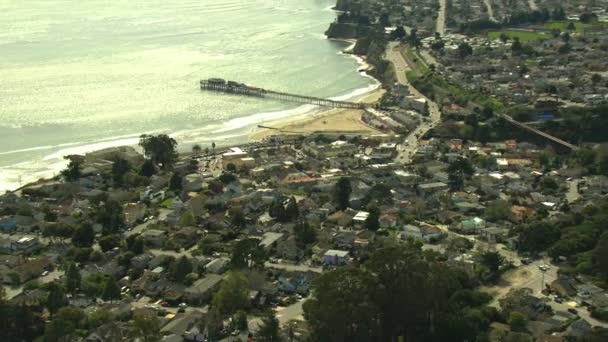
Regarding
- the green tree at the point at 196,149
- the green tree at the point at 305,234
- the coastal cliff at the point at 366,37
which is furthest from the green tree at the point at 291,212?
the coastal cliff at the point at 366,37

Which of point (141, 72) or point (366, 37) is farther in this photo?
point (366, 37)

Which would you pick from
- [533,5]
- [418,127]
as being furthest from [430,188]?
[533,5]

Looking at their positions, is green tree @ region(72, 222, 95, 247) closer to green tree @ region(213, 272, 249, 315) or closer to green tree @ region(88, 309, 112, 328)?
green tree @ region(88, 309, 112, 328)

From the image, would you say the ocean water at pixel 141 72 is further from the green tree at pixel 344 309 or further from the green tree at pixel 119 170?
the green tree at pixel 344 309

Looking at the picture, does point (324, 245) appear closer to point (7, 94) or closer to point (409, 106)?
point (409, 106)

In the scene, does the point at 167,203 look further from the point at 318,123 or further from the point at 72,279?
the point at 318,123
